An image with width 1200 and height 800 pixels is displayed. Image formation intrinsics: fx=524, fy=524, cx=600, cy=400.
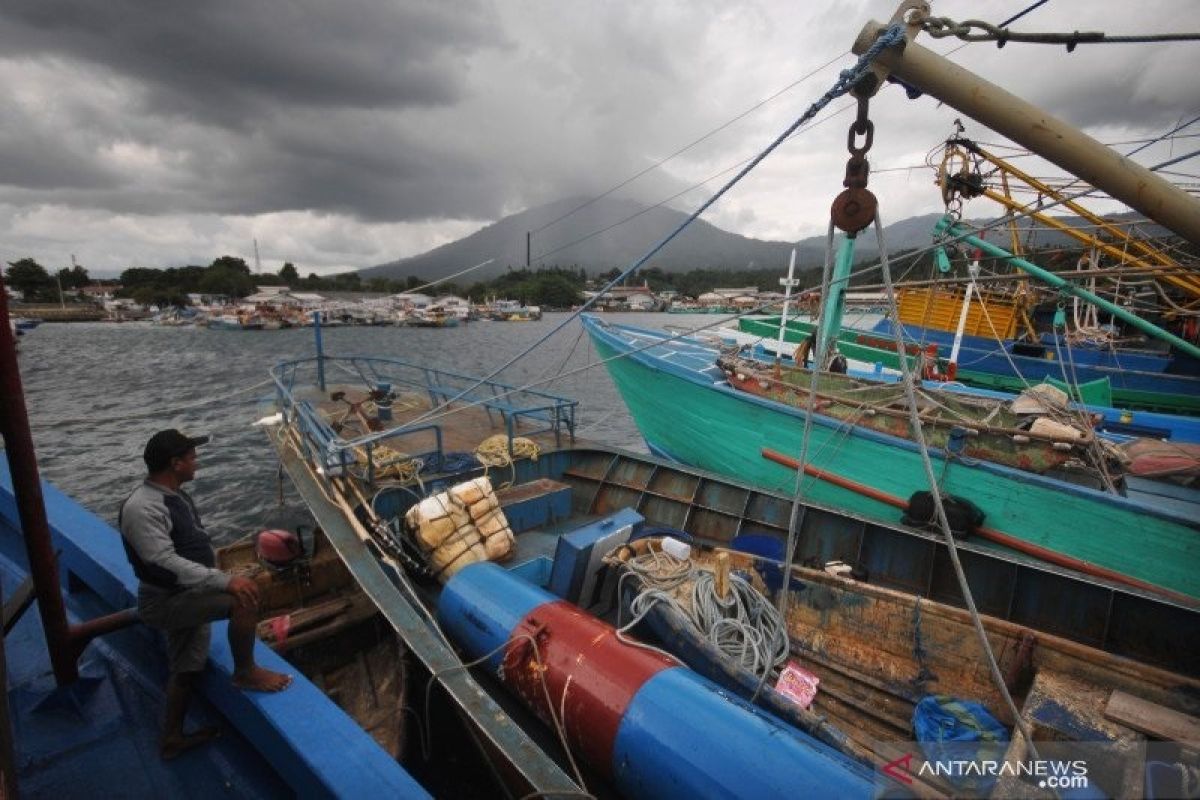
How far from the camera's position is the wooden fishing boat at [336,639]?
17.7 feet

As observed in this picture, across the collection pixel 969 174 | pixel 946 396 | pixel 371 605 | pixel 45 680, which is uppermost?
pixel 969 174

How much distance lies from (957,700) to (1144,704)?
121cm

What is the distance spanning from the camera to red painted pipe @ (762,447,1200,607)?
20.9 feet

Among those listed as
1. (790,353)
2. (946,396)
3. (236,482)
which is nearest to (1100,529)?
(946,396)

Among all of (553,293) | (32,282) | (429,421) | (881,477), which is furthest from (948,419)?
(32,282)

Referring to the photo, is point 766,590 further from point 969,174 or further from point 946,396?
point 969,174

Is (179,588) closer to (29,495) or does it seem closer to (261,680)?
(261,680)

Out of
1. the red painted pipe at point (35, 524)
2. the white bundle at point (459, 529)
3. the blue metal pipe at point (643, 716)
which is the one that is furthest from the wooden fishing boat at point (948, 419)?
the red painted pipe at point (35, 524)

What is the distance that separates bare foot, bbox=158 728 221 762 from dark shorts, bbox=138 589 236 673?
0.38m

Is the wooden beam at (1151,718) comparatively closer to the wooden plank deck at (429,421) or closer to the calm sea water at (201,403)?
the calm sea water at (201,403)

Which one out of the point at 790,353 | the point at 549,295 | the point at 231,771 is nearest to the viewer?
the point at 231,771

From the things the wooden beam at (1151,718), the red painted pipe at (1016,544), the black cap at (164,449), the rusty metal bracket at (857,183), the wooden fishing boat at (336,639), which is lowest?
the wooden fishing boat at (336,639)

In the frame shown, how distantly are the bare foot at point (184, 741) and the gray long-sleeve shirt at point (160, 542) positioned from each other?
90cm

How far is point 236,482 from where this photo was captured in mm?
15062
